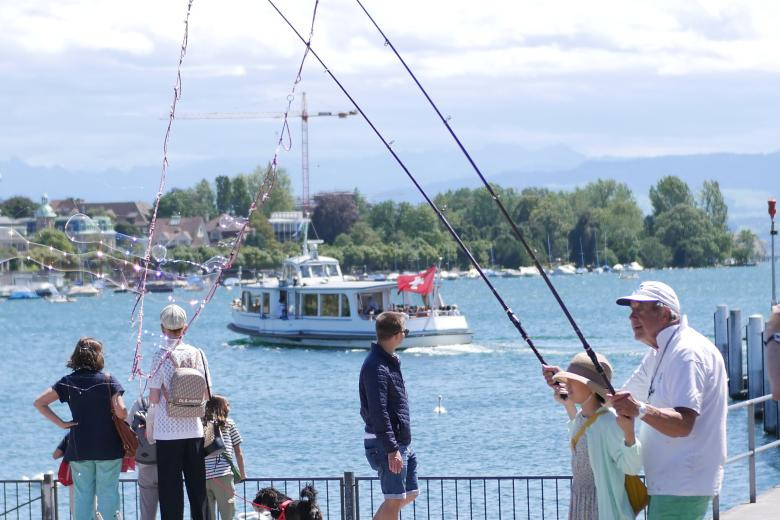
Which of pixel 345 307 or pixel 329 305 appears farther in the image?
pixel 329 305

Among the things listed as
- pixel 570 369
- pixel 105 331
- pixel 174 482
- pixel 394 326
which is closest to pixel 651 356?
pixel 570 369

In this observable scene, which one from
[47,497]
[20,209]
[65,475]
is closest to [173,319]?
[65,475]

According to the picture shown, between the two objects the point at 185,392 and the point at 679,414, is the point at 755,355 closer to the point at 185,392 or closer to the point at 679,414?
the point at 185,392

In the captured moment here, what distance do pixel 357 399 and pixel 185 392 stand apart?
33785 mm

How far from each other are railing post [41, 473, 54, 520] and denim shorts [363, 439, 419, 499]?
2.73 meters

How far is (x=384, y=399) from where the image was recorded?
9.12 meters

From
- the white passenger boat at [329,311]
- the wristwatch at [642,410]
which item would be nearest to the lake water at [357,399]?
the white passenger boat at [329,311]

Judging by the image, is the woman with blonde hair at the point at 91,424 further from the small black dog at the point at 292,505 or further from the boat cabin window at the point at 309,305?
the boat cabin window at the point at 309,305

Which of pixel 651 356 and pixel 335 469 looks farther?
pixel 335 469

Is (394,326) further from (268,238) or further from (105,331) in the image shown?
(268,238)

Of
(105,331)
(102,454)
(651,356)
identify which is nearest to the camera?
(651,356)

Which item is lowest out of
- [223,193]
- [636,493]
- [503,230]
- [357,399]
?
[357,399]

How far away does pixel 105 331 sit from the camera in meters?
96.3

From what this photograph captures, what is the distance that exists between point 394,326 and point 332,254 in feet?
439
